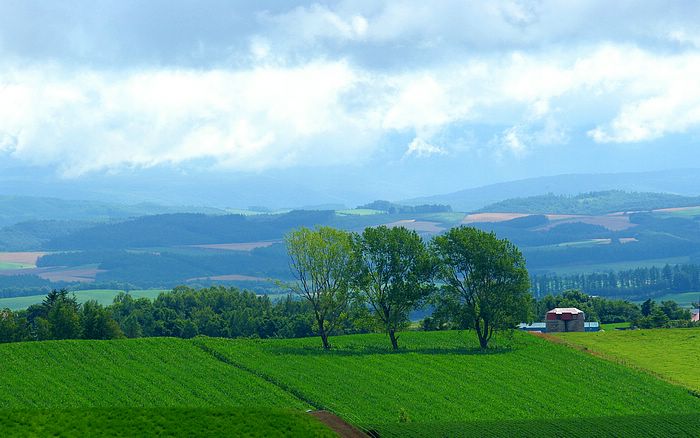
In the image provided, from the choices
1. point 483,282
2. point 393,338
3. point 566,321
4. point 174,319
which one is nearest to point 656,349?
point 483,282

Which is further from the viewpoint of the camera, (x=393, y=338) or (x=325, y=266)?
(x=393, y=338)

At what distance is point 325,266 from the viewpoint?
11419 cm

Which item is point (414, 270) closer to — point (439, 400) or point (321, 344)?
point (321, 344)

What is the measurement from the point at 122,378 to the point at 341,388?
723 inches

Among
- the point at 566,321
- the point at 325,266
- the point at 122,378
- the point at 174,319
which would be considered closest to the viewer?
the point at 122,378

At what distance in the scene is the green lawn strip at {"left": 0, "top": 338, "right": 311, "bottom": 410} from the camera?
8131 centimetres

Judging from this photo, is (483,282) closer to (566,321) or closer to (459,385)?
(459,385)

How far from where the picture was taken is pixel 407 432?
244 ft

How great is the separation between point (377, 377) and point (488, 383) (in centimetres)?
1010

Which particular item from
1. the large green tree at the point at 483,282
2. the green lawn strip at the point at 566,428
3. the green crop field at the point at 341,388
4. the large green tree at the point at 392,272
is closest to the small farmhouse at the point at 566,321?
the large green tree at the point at 483,282

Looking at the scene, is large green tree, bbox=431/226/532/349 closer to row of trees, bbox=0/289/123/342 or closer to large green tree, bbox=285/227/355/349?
large green tree, bbox=285/227/355/349

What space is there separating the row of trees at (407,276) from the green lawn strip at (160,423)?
40.0 meters

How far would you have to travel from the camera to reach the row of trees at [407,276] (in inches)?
4500

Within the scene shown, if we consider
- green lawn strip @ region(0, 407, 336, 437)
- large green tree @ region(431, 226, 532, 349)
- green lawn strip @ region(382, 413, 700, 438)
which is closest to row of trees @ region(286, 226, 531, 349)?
large green tree @ region(431, 226, 532, 349)
